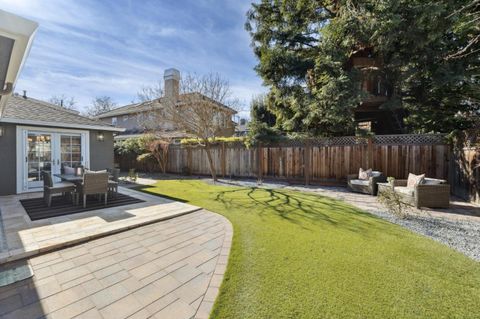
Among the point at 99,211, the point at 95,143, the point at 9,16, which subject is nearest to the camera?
the point at 9,16

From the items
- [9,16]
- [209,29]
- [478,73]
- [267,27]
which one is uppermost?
[267,27]

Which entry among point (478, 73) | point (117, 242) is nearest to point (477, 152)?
→ point (478, 73)

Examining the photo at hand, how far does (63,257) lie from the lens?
3.29 meters

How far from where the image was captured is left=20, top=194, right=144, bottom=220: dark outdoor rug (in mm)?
5339

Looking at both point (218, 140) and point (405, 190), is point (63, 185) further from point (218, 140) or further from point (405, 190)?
point (405, 190)

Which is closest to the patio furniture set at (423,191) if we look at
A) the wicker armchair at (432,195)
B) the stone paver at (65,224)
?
the wicker armchair at (432,195)

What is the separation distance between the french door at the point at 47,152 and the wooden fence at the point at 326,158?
235 inches

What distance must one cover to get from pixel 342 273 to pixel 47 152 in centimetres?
1040

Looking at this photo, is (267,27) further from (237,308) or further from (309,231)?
(237,308)

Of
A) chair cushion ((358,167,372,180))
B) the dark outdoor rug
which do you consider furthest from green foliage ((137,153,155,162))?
chair cushion ((358,167,372,180))

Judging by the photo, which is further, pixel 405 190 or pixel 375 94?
pixel 375 94

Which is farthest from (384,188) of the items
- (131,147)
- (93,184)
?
(131,147)

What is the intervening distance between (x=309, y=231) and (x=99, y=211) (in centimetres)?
505

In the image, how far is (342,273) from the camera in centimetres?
287
